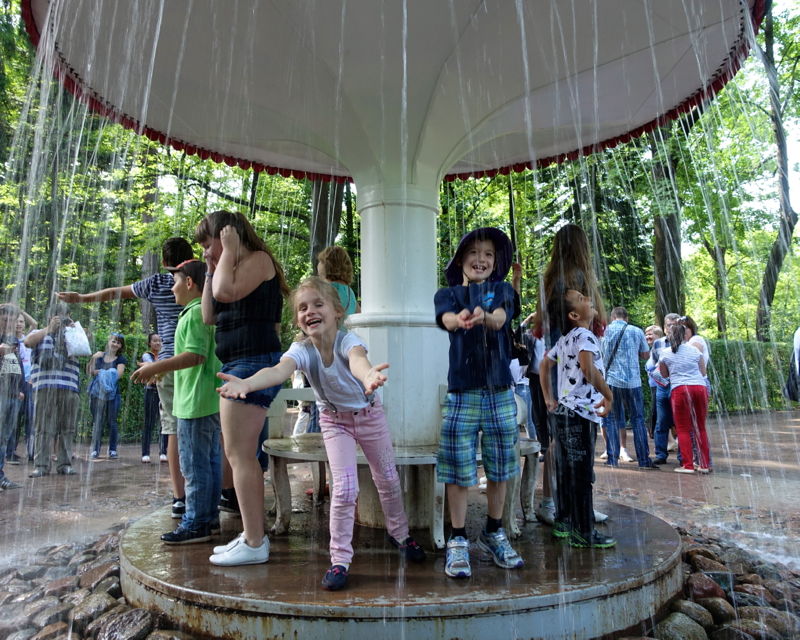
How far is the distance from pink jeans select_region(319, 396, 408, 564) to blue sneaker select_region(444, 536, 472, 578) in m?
0.31

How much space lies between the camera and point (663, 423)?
8.28 metres

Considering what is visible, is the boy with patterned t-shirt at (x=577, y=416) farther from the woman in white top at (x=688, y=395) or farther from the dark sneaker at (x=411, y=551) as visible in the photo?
the woman in white top at (x=688, y=395)

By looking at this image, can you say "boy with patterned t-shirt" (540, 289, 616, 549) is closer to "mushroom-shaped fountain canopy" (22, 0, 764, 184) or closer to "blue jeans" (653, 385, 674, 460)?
"mushroom-shaped fountain canopy" (22, 0, 764, 184)

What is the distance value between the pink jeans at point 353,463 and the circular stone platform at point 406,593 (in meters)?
0.22

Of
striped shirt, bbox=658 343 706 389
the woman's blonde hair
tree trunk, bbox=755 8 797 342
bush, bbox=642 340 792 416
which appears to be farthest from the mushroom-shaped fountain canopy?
tree trunk, bbox=755 8 797 342

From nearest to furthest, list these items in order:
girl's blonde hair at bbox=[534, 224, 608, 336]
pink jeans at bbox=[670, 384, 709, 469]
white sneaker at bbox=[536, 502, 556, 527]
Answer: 1. girl's blonde hair at bbox=[534, 224, 608, 336]
2. white sneaker at bbox=[536, 502, 556, 527]
3. pink jeans at bbox=[670, 384, 709, 469]

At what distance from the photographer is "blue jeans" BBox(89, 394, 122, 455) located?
9492 mm

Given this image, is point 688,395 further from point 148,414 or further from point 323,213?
point 148,414

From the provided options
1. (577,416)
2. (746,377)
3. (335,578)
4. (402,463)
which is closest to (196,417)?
(402,463)

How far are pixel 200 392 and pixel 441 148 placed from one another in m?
2.45

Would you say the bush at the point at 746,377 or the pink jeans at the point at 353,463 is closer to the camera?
the pink jeans at the point at 353,463

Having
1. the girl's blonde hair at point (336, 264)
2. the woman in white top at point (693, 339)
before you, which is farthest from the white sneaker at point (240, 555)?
the woman in white top at point (693, 339)

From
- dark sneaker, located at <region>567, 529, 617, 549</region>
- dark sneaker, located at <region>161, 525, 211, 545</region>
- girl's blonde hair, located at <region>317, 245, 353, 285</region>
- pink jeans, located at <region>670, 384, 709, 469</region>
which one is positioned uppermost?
girl's blonde hair, located at <region>317, 245, 353, 285</region>

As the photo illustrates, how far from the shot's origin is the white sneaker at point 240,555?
9.87ft
